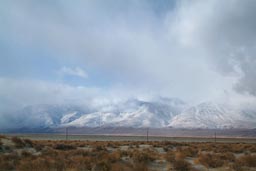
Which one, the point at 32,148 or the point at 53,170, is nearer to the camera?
the point at 53,170

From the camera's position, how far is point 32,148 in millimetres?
28688

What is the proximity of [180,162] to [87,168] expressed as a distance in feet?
20.5

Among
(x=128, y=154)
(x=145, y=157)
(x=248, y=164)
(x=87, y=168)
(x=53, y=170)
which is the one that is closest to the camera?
(x=53, y=170)

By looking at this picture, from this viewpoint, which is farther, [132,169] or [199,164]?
[199,164]

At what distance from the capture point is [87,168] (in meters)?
17.4

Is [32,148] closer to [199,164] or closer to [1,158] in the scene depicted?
[1,158]

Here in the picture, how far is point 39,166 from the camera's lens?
16.8 meters

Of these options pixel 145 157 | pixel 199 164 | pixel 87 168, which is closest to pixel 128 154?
pixel 145 157

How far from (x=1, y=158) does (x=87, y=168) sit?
22.2 feet

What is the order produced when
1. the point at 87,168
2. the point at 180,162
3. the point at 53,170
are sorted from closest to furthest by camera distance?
the point at 53,170, the point at 87,168, the point at 180,162

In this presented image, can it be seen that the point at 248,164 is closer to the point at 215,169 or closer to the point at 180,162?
the point at 215,169

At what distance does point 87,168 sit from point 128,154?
8.70 metres

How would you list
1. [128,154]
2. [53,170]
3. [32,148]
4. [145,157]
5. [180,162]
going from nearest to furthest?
[53,170], [180,162], [145,157], [128,154], [32,148]

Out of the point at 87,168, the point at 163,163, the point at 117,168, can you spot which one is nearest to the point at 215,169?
the point at 163,163
